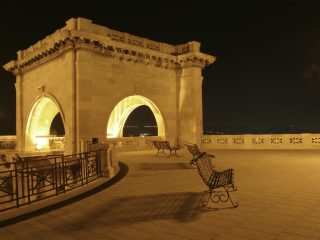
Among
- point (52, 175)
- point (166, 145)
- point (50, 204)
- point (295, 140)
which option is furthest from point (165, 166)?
point (295, 140)

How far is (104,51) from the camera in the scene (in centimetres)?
1557

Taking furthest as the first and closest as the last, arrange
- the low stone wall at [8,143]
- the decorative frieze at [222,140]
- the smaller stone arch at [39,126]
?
the low stone wall at [8,143] → the smaller stone arch at [39,126] → the decorative frieze at [222,140]

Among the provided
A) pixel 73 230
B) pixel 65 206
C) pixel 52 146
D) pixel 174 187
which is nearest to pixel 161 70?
pixel 52 146

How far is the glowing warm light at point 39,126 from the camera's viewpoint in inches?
797

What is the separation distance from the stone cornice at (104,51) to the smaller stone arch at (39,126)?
279 centimetres

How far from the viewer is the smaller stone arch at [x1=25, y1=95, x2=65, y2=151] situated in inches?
794

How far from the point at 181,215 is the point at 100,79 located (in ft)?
38.3

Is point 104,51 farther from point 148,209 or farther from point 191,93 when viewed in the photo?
point 148,209

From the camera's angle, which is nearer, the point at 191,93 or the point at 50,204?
the point at 50,204

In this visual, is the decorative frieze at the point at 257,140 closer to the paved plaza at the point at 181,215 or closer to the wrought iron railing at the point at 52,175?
the paved plaza at the point at 181,215

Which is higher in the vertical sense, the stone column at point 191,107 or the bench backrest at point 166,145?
the stone column at point 191,107

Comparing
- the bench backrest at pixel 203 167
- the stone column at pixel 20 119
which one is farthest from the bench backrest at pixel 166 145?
the stone column at pixel 20 119

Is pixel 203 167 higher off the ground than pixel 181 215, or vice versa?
pixel 203 167

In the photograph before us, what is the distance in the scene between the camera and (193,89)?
739 inches
